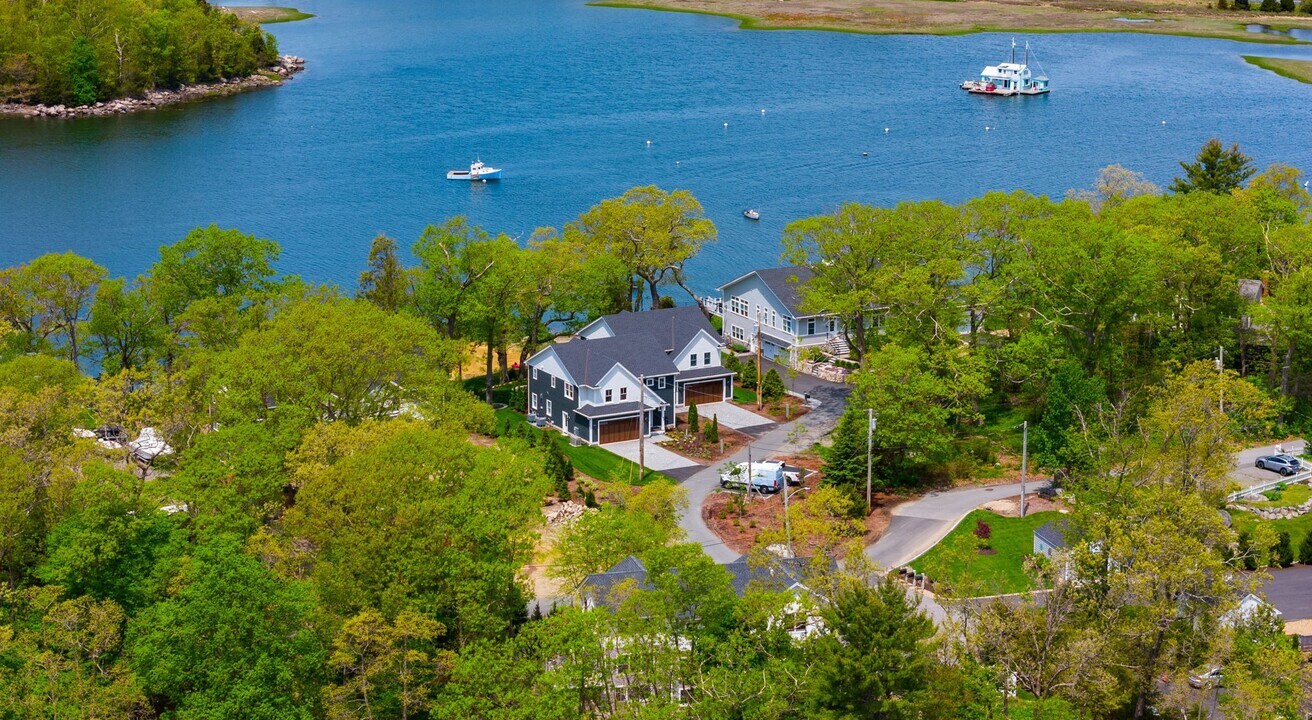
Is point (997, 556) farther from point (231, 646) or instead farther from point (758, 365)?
point (231, 646)

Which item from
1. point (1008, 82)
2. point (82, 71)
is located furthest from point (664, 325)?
point (82, 71)

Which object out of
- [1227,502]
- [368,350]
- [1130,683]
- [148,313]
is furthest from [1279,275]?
[148,313]

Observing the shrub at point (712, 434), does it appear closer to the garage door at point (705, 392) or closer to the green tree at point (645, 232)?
the garage door at point (705, 392)

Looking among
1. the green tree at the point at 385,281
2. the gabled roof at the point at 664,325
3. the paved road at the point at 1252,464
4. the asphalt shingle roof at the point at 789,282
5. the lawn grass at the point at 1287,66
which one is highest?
the lawn grass at the point at 1287,66

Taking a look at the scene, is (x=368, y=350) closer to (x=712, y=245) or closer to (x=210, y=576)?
(x=210, y=576)

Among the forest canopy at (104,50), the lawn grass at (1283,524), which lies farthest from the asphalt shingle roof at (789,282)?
the forest canopy at (104,50)

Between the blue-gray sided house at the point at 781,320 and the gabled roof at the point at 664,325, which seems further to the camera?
the blue-gray sided house at the point at 781,320
